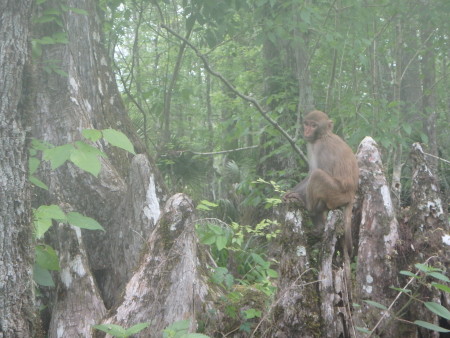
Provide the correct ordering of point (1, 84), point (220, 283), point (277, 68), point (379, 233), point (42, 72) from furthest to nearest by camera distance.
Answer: point (277, 68), point (42, 72), point (220, 283), point (379, 233), point (1, 84)

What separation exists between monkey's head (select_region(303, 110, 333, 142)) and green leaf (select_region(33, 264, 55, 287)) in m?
3.53

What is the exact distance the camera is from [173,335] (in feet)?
8.64

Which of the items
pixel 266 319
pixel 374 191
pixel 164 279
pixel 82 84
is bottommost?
pixel 266 319

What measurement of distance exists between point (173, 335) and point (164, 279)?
1160mm

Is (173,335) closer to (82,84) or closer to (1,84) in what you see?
(1,84)

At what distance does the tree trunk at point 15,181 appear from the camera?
2.80 meters

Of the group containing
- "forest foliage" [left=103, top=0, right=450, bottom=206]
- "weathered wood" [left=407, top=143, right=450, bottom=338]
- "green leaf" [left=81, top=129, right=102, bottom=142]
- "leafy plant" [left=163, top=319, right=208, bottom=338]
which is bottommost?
"leafy plant" [left=163, top=319, right=208, bottom=338]

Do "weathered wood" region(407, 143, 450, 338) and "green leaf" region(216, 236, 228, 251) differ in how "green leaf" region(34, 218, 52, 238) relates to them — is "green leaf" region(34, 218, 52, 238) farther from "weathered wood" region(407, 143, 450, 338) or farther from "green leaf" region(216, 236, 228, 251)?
"weathered wood" region(407, 143, 450, 338)

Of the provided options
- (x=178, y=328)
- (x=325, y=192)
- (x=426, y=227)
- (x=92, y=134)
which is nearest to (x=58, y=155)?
(x=92, y=134)

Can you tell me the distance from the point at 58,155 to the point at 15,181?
0.26 m

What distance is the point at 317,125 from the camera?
20.6 ft

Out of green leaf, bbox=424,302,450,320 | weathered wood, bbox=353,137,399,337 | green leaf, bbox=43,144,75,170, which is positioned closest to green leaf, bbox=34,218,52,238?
green leaf, bbox=43,144,75,170

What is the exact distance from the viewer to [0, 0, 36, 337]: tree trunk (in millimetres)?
2803

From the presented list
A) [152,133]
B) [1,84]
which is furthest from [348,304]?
[152,133]
